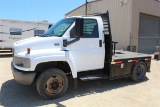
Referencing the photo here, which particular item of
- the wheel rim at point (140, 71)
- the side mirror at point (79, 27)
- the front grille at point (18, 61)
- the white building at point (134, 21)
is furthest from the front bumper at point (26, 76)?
the white building at point (134, 21)

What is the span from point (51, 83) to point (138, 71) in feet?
12.1

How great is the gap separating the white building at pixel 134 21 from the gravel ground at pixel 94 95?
29.5ft

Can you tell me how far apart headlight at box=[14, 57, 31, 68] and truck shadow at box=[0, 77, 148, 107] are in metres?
0.94

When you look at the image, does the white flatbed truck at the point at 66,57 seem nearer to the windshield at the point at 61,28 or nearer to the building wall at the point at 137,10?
the windshield at the point at 61,28

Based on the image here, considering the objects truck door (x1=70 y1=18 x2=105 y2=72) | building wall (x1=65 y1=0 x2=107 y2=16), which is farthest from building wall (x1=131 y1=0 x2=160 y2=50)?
truck door (x1=70 y1=18 x2=105 y2=72)

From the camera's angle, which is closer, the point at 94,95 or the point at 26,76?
the point at 26,76

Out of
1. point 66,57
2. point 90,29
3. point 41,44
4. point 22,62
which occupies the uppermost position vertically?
point 90,29

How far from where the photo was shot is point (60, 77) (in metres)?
5.25

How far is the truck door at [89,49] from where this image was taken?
5.57 metres

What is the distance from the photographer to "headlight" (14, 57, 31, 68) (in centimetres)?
478

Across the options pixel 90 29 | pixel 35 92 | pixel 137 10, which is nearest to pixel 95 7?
pixel 137 10

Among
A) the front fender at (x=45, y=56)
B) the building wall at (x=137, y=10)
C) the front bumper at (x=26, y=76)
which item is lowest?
the front bumper at (x=26, y=76)

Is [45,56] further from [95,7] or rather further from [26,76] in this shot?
[95,7]

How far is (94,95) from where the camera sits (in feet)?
18.3
